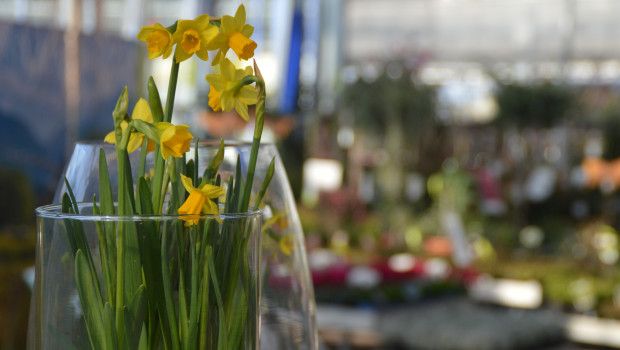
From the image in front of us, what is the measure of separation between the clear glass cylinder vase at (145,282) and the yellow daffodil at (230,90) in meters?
0.07

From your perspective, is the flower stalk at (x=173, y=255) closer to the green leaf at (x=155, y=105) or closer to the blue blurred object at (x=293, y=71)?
the green leaf at (x=155, y=105)

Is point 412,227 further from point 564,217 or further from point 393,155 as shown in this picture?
point 564,217

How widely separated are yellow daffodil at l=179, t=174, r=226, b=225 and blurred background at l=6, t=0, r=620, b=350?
176 cm

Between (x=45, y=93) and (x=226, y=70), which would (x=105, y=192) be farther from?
(x=45, y=93)

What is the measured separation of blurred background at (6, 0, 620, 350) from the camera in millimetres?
4188

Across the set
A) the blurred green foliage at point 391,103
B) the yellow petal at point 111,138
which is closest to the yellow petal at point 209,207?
the yellow petal at point 111,138

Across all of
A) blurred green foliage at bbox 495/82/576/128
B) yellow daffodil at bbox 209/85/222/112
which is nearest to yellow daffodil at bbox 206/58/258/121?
yellow daffodil at bbox 209/85/222/112

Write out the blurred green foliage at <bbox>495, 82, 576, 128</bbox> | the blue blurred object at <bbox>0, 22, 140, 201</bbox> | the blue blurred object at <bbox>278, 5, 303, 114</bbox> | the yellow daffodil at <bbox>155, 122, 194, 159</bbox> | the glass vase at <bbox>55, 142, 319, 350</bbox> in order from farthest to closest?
the blue blurred object at <bbox>278, 5, 303, 114</bbox>, the blurred green foliage at <bbox>495, 82, 576, 128</bbox>, the blue blurred object at <bbox>0, 22, 140, 201</bbox>, the glass vase at <bbox>55, 142, 319, 350</bbox>, the yellow daffodil at <bbox>155, 122, 194, 159</bbox>

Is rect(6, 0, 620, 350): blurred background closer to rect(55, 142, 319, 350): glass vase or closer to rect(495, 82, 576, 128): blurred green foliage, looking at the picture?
rect(495, 82, 576, 128): blurred green foliage

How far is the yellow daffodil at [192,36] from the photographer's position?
1.56 ft

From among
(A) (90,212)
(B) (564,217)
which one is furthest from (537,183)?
(A) (90,212)

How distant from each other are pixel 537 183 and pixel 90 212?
7272 millimetres

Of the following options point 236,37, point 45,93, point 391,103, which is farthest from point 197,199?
point 391,103

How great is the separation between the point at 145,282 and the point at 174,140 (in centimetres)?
9
